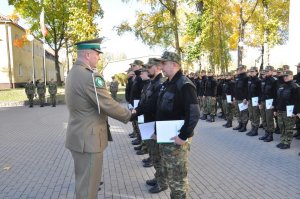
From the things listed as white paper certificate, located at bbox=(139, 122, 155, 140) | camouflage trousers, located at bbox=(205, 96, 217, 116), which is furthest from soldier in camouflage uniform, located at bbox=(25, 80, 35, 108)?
white paper certificate, located at bbox=(139, 122, 155, 140)

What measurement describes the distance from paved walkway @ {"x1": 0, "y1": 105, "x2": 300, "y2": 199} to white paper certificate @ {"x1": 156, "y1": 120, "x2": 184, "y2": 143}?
1.47 meters

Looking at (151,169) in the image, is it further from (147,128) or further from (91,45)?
(91,45)

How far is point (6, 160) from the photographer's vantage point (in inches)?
291

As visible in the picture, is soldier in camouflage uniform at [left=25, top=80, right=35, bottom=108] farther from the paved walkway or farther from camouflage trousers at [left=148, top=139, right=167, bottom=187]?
camouflage trousers at [left=148, top=139, right=167, bottom=187]

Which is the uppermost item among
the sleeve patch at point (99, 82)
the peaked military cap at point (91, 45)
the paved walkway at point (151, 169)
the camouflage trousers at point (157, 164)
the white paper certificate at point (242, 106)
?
the peaked military cap at point (91, 45)

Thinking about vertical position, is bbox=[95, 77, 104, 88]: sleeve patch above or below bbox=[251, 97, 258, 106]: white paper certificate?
above

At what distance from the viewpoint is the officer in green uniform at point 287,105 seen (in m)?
7.73

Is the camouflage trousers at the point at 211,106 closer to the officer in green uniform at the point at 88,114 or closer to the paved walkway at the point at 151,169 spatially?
the paved walkway at the point at 151,169

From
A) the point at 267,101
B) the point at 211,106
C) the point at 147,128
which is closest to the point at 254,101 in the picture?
the point at 267,101

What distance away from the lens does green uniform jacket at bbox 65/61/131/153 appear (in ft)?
11.5

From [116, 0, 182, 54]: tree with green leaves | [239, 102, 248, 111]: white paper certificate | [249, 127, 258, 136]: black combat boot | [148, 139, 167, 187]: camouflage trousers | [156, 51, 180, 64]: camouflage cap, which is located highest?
[116, 0, 182, 54]: tree with green leaves

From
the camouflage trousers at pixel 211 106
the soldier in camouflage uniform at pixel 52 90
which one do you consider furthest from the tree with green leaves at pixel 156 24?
the camouflage trousers at pixel 211 106

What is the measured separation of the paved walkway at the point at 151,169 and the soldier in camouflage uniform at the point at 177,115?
1.18 meters

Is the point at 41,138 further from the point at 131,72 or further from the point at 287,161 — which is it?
the point at 287,161
